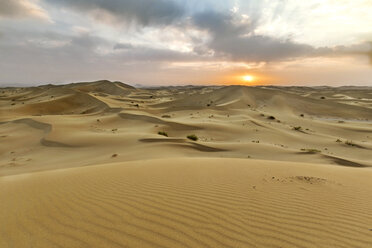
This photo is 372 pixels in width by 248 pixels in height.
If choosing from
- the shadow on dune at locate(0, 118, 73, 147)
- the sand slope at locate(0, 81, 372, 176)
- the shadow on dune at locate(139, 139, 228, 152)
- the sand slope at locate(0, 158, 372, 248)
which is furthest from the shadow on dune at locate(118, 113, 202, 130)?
the sand slope at locate(0, 158, 372, 248)

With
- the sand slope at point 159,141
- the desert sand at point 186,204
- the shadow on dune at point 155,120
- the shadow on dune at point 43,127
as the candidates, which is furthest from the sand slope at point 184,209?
the shadow on dune at point 155,120

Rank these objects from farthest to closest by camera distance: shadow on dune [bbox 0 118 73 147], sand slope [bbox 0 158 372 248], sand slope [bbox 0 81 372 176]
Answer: shadow on dune [bbox 0 118 73 147]
sand slope [bbox 0 81 372 176]
sand slope [bbox 0 158 372 248]

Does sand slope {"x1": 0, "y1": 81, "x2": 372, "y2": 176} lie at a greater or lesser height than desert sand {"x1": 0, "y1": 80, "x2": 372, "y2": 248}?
lesser

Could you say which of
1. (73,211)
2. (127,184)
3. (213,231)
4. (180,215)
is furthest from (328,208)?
(73,211)

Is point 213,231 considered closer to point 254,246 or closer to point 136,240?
point 254,246

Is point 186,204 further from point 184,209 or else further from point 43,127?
point 43,127

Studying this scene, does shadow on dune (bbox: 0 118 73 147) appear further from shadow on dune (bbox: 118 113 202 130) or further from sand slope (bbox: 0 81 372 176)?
shadow on dune (bbox: 118 113 202 130)

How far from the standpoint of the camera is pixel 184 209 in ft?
11.2

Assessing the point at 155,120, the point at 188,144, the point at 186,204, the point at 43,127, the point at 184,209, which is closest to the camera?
the point at 184,209

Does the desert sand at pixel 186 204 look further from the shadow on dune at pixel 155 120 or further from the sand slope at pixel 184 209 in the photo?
the shadow on dune at pixel 155 120

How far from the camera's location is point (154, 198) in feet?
12.5

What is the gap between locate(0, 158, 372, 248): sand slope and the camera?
8.88 ft

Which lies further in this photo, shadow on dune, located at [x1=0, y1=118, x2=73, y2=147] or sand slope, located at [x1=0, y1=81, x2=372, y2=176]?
shadow on dune, located at [x1=0, y1=118, x2=73, y2=147]

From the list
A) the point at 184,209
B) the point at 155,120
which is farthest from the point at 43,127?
the point at 184,209
